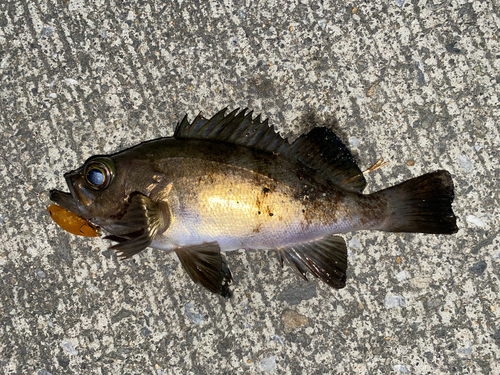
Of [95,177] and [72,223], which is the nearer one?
[95,177]

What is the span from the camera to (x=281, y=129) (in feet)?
9.89

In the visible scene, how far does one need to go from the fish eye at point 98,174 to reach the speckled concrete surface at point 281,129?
1.91 ft

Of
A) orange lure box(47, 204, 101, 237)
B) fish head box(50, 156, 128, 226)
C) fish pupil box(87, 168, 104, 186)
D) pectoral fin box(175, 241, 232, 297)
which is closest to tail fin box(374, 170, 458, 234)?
pectoral fin box(175, 241, 232, 297)

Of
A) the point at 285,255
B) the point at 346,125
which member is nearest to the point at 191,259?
the point at 285,255

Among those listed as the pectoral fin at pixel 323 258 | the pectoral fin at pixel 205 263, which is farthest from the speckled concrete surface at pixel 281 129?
the pectoral fin at pixel 205 263

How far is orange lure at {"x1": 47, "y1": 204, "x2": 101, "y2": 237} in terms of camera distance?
2924mm

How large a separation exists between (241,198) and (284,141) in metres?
0.48

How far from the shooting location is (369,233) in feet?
9.68

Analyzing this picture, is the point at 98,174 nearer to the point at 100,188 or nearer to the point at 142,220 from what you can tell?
the point at 100,188

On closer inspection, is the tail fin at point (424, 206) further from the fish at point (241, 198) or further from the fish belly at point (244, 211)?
the fish belly at point (244, 211)

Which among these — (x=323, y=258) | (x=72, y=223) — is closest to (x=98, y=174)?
(x=72, y=223)

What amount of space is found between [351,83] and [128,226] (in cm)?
186

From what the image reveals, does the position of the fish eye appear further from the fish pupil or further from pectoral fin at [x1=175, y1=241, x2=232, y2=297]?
pectoral fin at [x1=175, y1=241, x2=232, y2=297]

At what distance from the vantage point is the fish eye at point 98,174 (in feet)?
8.12
